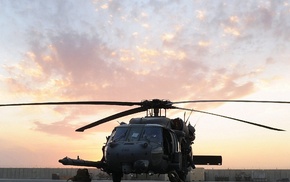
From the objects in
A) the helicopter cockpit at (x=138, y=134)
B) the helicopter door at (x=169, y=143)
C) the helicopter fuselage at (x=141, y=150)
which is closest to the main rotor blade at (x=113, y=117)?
the helicopter fuselage at (x=141, y=150)

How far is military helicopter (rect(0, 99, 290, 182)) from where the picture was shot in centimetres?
1667

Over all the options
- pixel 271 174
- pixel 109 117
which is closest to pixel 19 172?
pixel 271 174

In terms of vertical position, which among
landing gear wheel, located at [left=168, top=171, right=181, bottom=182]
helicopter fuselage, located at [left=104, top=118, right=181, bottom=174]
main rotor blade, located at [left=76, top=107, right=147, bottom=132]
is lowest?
landing gear wheel, located at [left=168, top=171, right=181, bottom=182]

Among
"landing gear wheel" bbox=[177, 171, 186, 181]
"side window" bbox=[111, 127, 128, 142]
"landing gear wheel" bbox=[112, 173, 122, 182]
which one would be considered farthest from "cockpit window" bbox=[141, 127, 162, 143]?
"landing gear wheel" bbox=[112, 173, 122, 182]

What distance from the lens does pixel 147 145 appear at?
1678cm

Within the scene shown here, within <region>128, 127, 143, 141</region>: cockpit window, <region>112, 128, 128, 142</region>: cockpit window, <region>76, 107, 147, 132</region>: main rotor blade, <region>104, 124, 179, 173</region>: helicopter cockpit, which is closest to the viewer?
<region>104, 124, 179, 173</region>: helicopter cockpit

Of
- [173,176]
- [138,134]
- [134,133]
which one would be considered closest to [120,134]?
[134,133]

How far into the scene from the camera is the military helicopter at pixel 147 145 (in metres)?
16.7

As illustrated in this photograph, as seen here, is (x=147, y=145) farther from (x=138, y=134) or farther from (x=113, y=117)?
(x=113, y=117)

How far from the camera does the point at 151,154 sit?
1678 centimetres

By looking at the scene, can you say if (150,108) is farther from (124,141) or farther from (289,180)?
(289,180)

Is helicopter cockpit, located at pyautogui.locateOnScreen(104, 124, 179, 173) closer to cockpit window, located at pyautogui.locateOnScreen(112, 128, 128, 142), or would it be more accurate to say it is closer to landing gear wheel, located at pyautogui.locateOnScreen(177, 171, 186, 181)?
cockpit window, located at pyautogui.locateOnScreen(112, 128, 128, 142)

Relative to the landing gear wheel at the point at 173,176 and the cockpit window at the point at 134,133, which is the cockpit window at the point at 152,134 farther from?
the landing gear wheel at the point at 173,176

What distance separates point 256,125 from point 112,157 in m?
7.57
